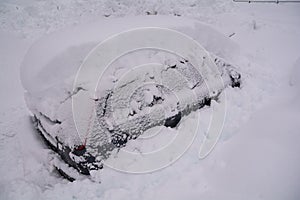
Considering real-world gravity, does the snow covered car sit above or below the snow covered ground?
above

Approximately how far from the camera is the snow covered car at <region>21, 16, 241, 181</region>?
119 inches

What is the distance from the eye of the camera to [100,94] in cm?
304

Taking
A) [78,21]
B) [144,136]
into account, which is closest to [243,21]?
[78,21]

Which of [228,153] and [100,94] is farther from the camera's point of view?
[228,153]

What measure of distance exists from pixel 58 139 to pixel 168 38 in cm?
204

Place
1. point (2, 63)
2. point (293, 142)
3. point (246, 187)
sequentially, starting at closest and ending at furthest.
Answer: point (246, 187)
point (293, 142)
point (2, 63)

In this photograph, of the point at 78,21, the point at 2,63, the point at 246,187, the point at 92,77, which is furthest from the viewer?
the point at 78,21

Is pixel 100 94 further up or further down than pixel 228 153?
further up

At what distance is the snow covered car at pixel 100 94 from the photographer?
3.02 metres

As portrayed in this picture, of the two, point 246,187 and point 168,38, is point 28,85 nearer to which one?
point 168,38

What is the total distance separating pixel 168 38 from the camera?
3.76 meters

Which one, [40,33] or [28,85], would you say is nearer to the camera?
[28,85]

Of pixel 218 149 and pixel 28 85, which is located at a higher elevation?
pixel 28 85

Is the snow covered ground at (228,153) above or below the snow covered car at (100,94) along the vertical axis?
below
